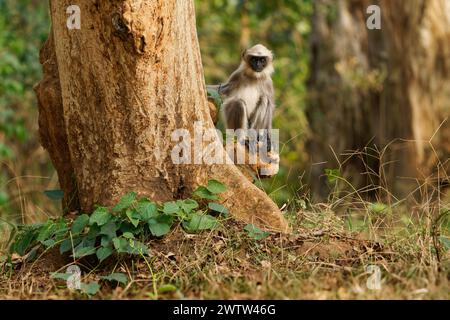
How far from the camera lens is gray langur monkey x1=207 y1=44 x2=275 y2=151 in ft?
28.6

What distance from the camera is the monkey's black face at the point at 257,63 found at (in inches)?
343

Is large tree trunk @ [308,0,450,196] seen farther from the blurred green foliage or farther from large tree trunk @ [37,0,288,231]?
large tree trunk @ [37,0,288,231]

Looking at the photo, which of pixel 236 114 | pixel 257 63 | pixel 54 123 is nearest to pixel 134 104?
pixel 54 123

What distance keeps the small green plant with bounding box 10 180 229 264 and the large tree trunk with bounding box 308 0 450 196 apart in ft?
22.6

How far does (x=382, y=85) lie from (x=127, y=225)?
9.09m

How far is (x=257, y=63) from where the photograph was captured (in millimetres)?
8727

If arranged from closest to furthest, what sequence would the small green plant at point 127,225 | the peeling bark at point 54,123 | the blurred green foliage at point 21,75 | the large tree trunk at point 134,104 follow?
the small green plant at point 127,225
the large tree trunk at point 134,104
the peeling bark at point 54,123
the blurred green foliage at point 21,75

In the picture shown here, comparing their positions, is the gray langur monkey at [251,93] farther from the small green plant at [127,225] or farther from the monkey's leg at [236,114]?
the small green plant at [127,225]

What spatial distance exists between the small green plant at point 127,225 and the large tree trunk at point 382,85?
6.90 metres

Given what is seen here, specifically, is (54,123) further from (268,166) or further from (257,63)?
(257,63)

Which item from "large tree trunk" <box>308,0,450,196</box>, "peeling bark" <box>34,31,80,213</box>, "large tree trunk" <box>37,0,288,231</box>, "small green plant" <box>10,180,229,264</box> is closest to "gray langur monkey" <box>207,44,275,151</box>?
"peeling bark" <box>34,31,80,213</box>

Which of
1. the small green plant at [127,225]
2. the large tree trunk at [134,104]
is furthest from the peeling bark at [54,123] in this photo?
the small green plant at [127,225]
